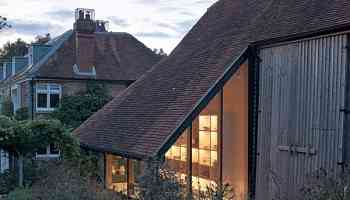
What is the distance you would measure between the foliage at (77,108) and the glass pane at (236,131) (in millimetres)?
A: 12519

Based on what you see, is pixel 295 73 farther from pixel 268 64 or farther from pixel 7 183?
pixel 7 183

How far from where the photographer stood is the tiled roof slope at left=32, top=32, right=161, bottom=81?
25953mm

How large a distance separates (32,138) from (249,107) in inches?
283

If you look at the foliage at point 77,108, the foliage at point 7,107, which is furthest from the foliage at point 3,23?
the foliage at point 7,107

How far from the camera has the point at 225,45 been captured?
Result: 14.2 meters

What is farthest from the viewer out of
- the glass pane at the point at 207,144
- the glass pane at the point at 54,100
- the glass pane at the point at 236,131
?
the glass pane at the point at 54,100

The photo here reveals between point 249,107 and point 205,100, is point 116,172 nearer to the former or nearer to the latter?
point 205,100

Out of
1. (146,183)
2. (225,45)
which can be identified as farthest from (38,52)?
(146,183)

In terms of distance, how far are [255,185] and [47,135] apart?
23.9ft

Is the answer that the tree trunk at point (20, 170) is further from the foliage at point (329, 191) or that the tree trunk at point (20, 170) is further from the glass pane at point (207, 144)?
the foliage at point (329, 191)

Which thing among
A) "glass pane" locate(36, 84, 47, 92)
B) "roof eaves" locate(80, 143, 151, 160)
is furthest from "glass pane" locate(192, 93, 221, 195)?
"glass pane" locate(36, 84, 47, 92)

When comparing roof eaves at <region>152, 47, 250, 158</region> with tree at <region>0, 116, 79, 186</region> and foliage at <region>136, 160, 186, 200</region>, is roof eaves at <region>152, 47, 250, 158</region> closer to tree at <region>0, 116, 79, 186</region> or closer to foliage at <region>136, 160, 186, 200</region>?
foliage at <region>136, 160, 186, 200</region>

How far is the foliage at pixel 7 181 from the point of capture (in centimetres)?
1605

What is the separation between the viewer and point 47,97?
26.0 metres
